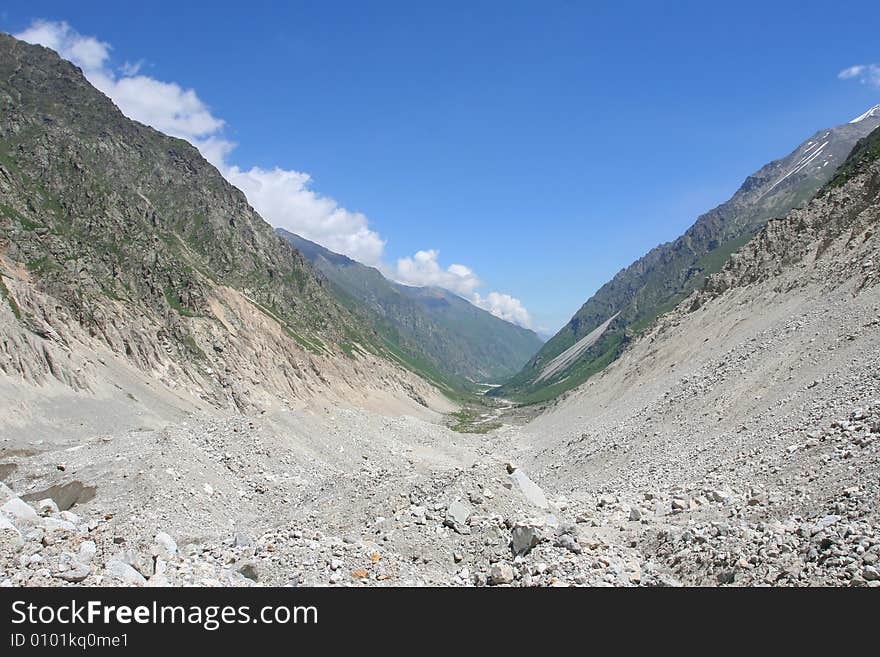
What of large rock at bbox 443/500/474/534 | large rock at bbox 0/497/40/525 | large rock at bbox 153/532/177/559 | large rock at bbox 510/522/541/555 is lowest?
large rock at bbox 510/522/541/555

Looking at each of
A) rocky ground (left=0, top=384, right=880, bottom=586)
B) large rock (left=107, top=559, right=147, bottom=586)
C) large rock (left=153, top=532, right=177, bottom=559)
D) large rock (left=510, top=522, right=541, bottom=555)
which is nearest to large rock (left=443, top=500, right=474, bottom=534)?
rocky ground (left=0, top=384, right=880, bottom=586)

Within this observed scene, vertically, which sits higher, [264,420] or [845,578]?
[264,420]

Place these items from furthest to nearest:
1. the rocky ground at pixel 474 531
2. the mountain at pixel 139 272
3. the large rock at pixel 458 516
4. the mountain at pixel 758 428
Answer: the mountain at pixel 139 272
the large rock at pixel 458 516
the mountain at pixel 758 428
the rocky ground at pixel 474 531

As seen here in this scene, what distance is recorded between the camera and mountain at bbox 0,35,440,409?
64438mm

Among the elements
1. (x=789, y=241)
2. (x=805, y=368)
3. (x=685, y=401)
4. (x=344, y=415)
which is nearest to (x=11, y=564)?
(x=805, y=368)

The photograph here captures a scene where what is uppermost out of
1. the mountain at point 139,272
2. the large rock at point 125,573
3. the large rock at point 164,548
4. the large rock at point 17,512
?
the mountain at point 139,272

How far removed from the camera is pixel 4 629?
8062mm

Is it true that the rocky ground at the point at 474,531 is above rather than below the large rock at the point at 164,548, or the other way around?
below

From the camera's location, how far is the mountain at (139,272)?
2537 inches

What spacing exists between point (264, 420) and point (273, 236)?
418 ft

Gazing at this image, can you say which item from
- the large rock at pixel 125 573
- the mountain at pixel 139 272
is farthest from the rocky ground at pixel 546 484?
the mountain at pixel 139 272

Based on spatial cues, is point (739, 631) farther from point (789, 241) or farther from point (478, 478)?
point (789, 241)

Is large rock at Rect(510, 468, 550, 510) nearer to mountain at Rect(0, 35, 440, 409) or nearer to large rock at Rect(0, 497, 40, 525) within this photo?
large rock at Rect(0, 497, 40, 525)

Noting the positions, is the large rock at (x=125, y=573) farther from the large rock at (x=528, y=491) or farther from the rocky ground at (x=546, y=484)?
the large rock at (x=528, y=491)
